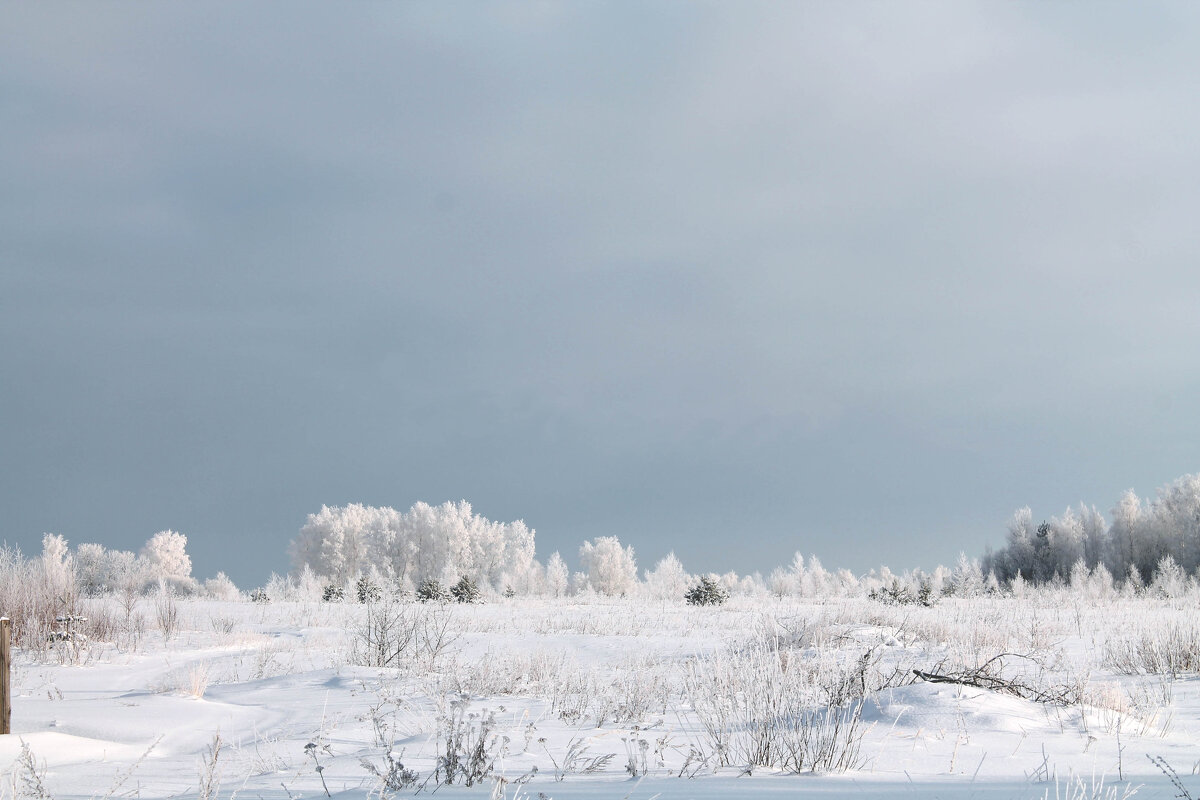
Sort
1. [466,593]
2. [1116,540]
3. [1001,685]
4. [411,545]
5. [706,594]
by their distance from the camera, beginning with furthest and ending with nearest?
[411,545]
[1116,540]
[466,593]
[706,594]
[1001,685]

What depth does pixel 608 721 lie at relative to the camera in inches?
258

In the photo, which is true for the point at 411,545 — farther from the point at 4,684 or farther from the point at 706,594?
the point at 4,684

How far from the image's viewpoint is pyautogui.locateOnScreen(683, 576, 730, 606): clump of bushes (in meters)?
27.2

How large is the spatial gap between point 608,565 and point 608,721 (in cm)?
4548

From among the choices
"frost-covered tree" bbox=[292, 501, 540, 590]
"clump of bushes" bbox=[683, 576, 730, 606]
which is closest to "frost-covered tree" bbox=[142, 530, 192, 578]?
"frost-covered tree" bbox=[292, 501, 540, 590]

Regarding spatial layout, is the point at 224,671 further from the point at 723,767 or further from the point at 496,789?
the point at 496,789

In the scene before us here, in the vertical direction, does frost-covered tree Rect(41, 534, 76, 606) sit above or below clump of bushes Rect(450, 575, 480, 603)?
above

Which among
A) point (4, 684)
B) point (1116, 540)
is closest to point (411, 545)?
point (1116, 540)

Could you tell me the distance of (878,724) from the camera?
5816 mm

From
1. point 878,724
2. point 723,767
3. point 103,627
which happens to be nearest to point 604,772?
point 723,767

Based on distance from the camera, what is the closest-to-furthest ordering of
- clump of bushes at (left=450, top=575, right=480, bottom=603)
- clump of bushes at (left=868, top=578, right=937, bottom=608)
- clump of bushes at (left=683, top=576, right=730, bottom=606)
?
1. clump of bushes at (left=868, top=578, right=937, bottom=608)
2. clump of bushes at (left=683, top=576, right=730, bottom=606)
3. clump of bushes at (left=450, top=575, right=480, bottom=603)

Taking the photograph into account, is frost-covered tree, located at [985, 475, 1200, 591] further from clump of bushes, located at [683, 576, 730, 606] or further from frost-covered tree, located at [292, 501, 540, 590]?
frost-covered tree, located at [292, 501, 540, 590]

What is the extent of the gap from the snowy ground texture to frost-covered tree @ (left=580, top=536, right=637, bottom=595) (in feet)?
124

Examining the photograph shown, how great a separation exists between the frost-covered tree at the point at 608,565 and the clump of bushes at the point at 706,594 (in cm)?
2246
